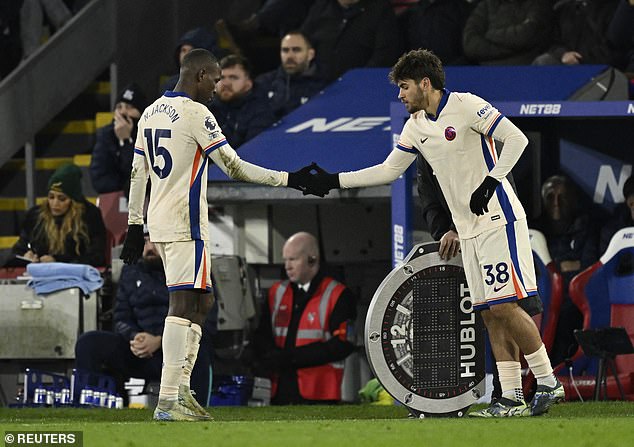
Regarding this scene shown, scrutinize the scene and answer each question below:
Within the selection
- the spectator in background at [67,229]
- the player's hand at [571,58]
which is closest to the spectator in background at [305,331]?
the spectator in background at [67,229]

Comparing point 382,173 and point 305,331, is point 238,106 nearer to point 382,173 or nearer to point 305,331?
point 305,331

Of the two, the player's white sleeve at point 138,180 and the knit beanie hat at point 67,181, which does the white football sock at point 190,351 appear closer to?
the player's white sleeve at point 138,180

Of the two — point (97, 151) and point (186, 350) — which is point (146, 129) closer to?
point (186, 350)

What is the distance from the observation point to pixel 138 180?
945 cm

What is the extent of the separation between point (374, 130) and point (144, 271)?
6.32ft

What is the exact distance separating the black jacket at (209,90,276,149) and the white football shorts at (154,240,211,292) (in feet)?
14.4

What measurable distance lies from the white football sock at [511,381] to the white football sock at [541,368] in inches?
5.5

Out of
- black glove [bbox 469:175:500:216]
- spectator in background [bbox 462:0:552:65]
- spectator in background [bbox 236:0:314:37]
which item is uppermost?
spectator in background [bbox 236:0:314:37]

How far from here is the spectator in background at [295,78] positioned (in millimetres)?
14086

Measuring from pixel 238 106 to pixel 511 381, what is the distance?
5176mm

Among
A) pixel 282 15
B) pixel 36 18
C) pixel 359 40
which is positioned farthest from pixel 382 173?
pixel 36 18

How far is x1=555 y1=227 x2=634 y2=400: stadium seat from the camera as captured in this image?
476 inches

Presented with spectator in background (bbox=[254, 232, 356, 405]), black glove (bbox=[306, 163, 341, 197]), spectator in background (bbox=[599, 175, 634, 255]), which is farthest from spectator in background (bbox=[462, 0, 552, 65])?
black glove (bbox=[306, 163, 341, 197])

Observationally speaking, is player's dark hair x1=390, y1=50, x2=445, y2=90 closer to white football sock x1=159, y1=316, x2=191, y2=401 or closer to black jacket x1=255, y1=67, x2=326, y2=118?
white football sock x1=159, y1=316, x2=191, y2=401
